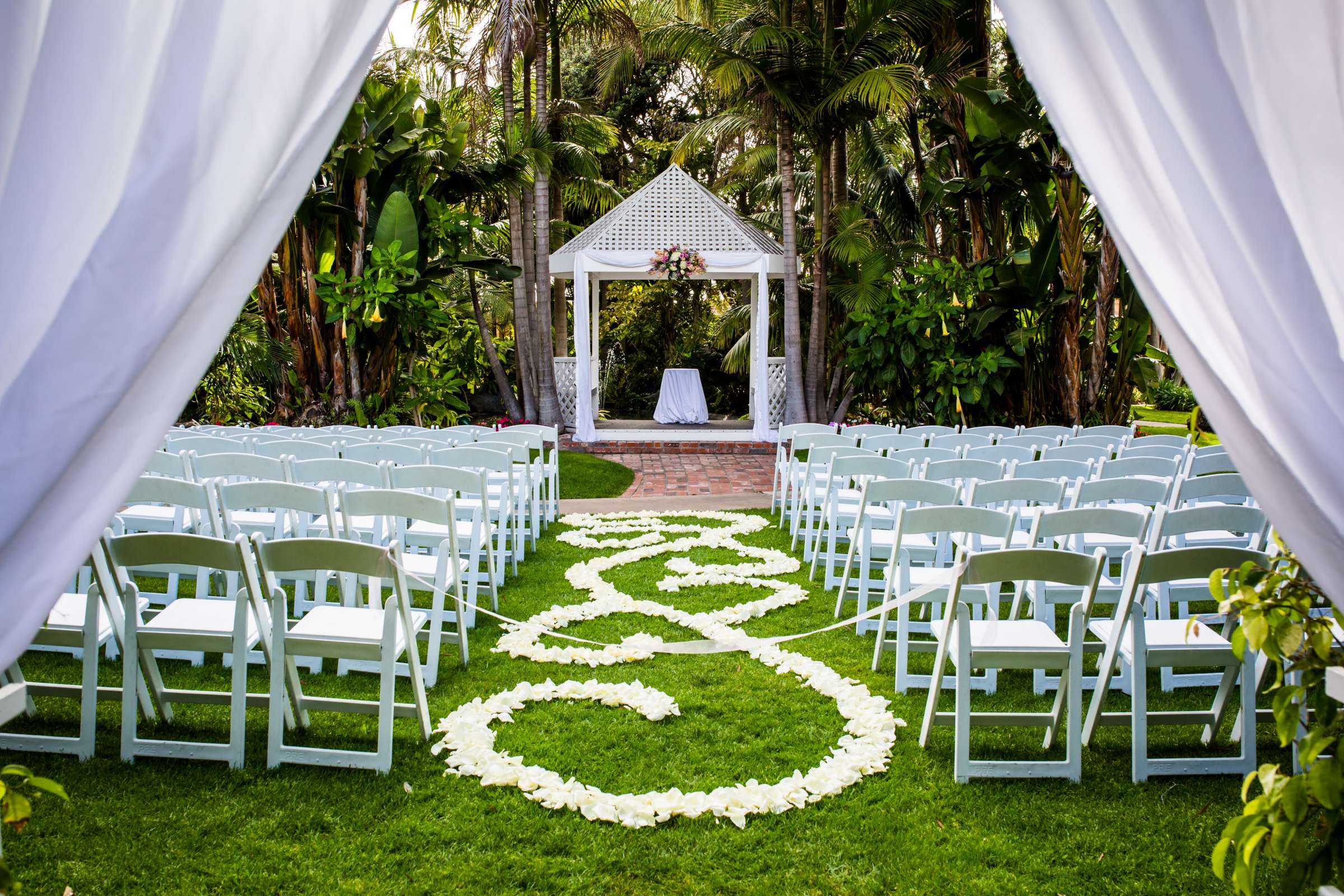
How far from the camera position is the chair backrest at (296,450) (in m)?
6.37

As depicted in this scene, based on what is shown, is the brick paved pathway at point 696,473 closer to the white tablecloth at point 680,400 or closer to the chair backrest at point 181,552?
the white tablecloth at point 680,400

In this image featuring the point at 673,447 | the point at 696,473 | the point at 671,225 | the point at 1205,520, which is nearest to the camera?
the point at 1205,520

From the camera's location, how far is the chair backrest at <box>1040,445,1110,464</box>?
21.5 feet

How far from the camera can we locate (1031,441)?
779 cm

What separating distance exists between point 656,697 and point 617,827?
1.04 m

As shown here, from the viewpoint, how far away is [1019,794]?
11.1 feet

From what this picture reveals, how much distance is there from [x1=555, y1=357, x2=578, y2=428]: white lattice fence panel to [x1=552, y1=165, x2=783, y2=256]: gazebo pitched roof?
196cm

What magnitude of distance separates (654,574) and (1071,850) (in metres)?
3.79

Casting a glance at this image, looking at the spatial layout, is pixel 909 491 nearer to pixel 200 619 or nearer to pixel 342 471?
pixel 342 471

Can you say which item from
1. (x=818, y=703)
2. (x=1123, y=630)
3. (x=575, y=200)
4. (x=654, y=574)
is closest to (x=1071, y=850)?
(x=1123, y=630)

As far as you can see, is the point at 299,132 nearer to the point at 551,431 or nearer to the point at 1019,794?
the point at 1019,794

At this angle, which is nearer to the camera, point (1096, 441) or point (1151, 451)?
point (1151, 451)

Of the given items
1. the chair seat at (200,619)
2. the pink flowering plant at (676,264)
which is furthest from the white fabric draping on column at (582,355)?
the chair seat at (200,619)

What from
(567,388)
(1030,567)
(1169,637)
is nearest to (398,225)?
(567,388)
